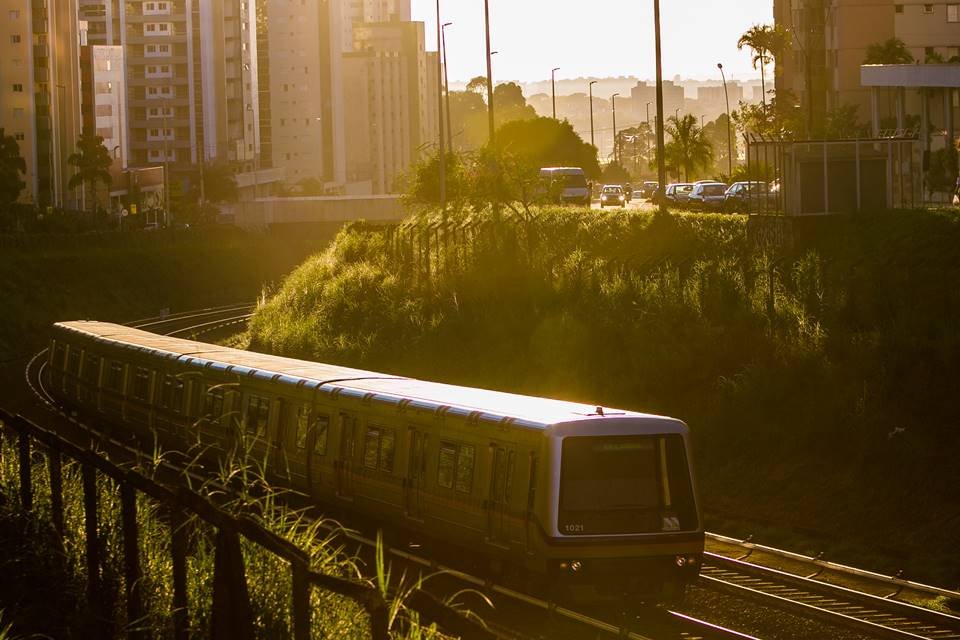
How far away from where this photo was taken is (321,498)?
71.0 ft

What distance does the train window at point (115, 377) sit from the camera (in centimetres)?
3127

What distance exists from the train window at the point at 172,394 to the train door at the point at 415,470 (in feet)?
29.6

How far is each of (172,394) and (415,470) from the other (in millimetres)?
9884

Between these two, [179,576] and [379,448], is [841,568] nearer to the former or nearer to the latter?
[379,448]

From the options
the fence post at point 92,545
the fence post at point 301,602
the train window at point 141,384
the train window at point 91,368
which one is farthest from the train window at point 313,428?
the fence post at point 301,602

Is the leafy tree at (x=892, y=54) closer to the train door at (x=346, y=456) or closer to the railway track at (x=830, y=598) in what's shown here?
the railway track at (x=830, y=598)

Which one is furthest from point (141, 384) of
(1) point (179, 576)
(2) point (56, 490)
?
(1) point (179, 576)

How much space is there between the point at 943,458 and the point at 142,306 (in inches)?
2414

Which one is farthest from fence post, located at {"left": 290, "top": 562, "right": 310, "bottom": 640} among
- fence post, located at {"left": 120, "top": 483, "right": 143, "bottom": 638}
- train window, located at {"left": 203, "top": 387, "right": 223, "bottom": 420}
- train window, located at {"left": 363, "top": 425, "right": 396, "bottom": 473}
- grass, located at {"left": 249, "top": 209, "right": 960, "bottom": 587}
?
train window, located at {"left": 203, "top": 387, "right": 223, "bottom": 420}

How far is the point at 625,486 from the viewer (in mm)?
16609

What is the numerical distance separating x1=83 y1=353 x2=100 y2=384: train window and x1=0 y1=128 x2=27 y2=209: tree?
6032 centimetres

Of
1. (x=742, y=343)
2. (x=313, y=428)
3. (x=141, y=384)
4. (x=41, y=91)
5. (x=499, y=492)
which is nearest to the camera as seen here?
(x=499, y=492)

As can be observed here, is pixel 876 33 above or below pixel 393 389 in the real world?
above

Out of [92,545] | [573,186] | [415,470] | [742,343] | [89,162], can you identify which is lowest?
[415,470]
